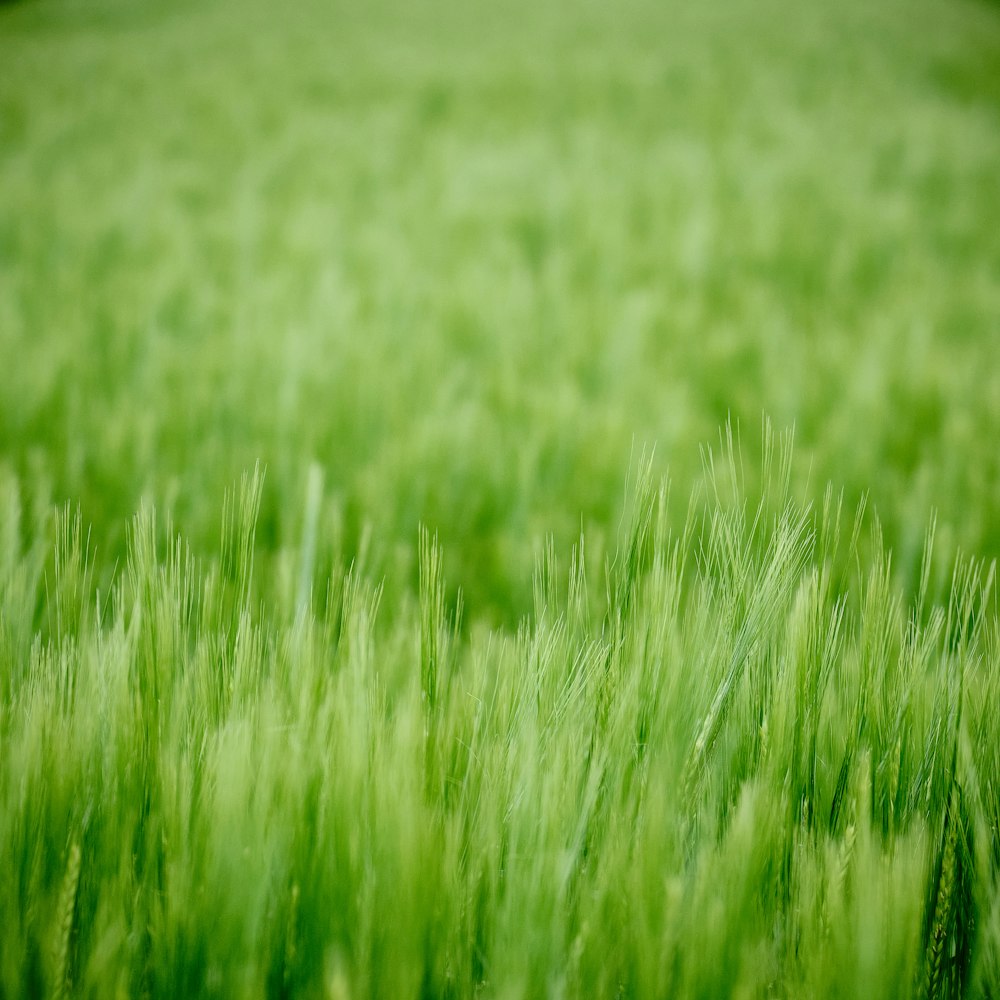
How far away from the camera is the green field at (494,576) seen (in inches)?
10.3

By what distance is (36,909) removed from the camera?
0.25m

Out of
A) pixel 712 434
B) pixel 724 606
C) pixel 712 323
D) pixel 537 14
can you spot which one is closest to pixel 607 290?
pixel 712 323

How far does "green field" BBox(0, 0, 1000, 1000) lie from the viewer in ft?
0.86

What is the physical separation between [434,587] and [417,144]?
2.61m

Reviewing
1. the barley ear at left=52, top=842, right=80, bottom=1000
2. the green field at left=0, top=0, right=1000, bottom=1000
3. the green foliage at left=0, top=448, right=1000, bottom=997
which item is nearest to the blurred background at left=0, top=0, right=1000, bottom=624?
the green field at left=0, top=0, right=1000, bottom=1000

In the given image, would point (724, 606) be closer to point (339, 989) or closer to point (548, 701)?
point (548, 701)

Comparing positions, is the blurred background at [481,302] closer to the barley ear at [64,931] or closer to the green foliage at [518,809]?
the green foliage at [518,809]

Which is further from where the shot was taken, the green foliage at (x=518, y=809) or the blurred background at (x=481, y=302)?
the blurred background at (x=481, y=302)

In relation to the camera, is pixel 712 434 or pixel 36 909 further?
pixel 712 434

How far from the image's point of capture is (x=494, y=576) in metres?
0.71

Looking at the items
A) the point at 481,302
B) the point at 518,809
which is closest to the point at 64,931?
the point at 518,809

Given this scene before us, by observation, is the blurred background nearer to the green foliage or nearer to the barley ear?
the green foliage

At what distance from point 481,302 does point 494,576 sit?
2.43 ft

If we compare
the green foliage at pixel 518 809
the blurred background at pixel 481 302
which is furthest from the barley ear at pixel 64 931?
the blurred background at pixel 481 302
